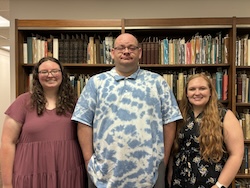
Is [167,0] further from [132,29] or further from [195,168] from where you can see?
[195,168]

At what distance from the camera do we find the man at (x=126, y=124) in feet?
5.50

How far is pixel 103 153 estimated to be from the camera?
67.1 inches

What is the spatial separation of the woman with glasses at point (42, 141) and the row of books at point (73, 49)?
1.12m

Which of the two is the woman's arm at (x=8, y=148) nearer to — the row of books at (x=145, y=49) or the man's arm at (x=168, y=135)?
the man's arm at (x=168, y=135)

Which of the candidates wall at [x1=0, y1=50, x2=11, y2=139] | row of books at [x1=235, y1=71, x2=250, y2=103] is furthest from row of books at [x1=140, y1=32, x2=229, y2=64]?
wall at [x1=0, y1=50, x2=11, y2=139]

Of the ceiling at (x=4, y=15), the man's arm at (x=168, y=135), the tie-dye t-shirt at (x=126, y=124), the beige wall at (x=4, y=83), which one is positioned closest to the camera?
the tie-dye t-shirt at (x=126, y=124)

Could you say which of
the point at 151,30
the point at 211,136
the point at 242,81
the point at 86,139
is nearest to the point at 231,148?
the point at 211,136

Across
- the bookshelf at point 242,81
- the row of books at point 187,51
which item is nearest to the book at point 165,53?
the row of books at point 187,51

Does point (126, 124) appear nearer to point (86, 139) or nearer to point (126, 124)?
point (126, 124)

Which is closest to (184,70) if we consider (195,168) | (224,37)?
(224,37)

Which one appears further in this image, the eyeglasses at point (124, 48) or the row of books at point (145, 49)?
the row of books at point (145, 49)

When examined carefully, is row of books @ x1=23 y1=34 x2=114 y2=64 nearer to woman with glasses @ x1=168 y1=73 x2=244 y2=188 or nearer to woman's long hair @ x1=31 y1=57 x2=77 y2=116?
woman's long hair @ x1=31 y1=57 x2=77 y2=116

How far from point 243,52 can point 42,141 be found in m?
2.17

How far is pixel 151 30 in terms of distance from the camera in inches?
116
